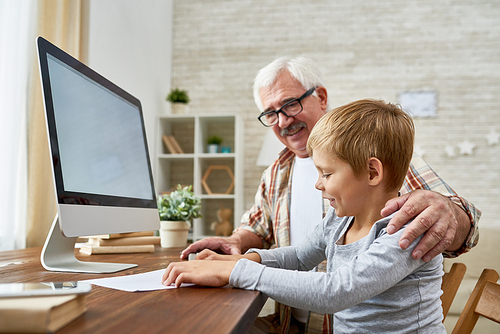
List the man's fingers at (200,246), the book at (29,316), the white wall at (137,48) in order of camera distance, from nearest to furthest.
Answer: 1. the book at (29,316)
2. the man's fingers at (200,246)
3. the white wall at (137,48)

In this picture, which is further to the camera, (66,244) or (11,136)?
(11,136)

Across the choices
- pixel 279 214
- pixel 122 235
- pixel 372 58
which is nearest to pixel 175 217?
pixel 122 235

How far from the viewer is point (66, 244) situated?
99 cm

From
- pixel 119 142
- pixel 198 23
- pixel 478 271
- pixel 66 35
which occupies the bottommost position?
pixel 478 271

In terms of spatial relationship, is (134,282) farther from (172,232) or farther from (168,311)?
(172,232)

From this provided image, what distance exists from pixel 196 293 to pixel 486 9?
3.88 metres

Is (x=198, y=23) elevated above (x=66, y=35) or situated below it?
above

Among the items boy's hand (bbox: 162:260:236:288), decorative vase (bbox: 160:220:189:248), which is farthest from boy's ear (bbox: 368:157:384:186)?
decorative vase (bbox: 160:220:189:248)

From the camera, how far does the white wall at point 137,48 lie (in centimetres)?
265

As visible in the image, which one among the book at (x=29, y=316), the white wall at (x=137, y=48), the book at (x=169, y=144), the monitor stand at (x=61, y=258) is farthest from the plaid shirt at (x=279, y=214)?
the book at (x=169, y=144)

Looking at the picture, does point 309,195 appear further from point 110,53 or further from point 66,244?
point 110,53

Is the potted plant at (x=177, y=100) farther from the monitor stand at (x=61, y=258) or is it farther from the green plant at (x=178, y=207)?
the monitor stand at (x=61, y=258)

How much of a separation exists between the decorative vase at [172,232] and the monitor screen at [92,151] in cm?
27

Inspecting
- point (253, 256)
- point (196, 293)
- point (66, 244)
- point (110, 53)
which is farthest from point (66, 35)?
point (196, 293)
